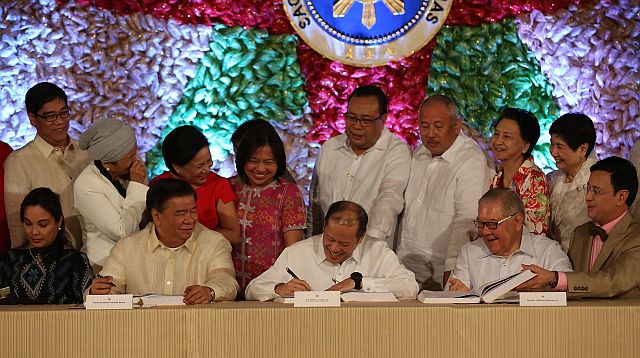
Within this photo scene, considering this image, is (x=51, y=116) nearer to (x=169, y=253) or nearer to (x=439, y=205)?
(x=169, y=253)

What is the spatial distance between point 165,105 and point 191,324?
96.8 inches

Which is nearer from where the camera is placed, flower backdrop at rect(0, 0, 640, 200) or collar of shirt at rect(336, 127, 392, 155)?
collar of shirt at rect(336, 127, 392, 155)

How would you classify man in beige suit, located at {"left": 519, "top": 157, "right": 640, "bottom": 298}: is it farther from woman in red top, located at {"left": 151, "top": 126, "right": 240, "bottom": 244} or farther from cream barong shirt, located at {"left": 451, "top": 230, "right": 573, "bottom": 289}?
woman in red top, located at {"left": 151, "top": 126, "right": 240, "bottom": 244}

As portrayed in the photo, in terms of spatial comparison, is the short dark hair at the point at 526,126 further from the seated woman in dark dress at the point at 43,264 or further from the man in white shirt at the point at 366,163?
the seated woman in dark dress at the point at 43,264

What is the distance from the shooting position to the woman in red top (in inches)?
166

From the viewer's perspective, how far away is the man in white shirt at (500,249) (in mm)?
3826

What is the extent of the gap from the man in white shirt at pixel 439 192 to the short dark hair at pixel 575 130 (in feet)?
1.19

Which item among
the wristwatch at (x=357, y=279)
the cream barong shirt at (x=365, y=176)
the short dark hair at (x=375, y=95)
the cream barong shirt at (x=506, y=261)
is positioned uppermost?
the short dark hair at (x=375, y=95)

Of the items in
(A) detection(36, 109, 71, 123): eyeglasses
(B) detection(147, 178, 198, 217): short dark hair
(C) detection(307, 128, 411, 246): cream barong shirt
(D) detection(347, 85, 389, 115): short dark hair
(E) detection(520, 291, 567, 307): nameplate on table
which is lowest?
(E) detection(520, 291, 567, 307): nameplate on table

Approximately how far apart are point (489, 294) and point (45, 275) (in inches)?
68.0

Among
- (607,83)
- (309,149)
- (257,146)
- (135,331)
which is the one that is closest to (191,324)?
(135,331)

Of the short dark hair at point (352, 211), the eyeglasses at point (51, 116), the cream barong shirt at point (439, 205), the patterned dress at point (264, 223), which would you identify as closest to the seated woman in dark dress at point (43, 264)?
the eyeglasses at point (51, 116)

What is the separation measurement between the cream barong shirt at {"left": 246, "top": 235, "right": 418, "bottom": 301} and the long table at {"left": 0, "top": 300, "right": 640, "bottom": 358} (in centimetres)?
61


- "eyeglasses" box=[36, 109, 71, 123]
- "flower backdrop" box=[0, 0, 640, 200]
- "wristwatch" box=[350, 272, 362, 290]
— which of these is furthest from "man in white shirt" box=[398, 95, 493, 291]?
"eyeglasses" box=[36, 109, 71, 123]
